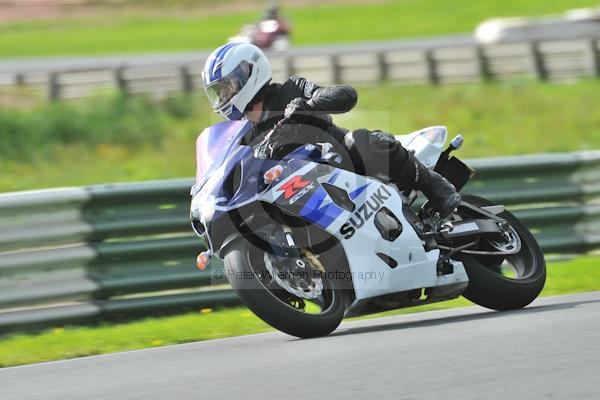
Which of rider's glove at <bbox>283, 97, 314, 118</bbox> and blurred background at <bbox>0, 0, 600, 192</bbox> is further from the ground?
rider's glove at <bbox>283, 97, 314, 118</bbox>

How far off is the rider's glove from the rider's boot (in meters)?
0.87

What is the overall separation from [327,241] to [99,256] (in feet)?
6.95

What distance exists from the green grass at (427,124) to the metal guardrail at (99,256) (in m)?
4.24

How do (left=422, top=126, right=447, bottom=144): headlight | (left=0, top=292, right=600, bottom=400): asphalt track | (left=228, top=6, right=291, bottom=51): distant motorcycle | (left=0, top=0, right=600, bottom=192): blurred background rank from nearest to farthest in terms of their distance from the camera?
1. (left=0, top=292, right=600, bottom=400): asphalt track
2. (left=422, top=126, right=447, bottom=144): headlight
3. (left=0, top=0, right=600, bottom=192): blurred background
4. (left=228, top=6, right=291, bottom=51): distant motorcycle

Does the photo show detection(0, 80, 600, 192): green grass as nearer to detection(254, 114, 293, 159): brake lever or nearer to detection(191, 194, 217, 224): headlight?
detection(254, 114, 293, 159): brake lever

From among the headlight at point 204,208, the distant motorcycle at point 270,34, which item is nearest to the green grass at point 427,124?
the headlight at point 204,208

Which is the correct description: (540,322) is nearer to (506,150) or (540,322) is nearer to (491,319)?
(491,319)

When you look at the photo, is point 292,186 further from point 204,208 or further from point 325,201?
point 204,208

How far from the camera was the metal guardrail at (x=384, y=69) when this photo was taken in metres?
19.7

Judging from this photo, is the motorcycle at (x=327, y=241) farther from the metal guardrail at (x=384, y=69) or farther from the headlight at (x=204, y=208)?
the metal guardrail at (x=384, y=69)

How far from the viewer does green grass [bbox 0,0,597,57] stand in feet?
103

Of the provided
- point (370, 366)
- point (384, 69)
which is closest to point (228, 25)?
point (384, 69)

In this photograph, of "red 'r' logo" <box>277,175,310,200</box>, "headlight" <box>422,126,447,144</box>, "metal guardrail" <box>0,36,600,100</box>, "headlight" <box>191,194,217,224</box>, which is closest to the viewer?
"headlight" <box>191,194,217,224</box>

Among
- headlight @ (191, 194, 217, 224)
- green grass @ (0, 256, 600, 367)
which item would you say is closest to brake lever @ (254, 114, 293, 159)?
headlight @ (191, 194, 217, 224)
